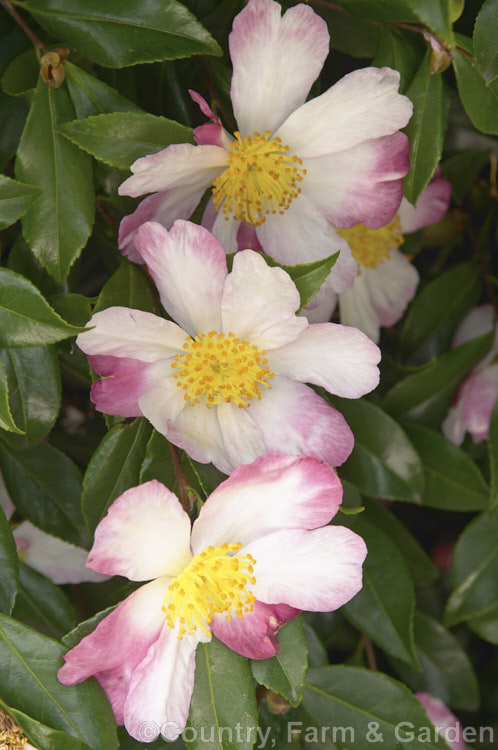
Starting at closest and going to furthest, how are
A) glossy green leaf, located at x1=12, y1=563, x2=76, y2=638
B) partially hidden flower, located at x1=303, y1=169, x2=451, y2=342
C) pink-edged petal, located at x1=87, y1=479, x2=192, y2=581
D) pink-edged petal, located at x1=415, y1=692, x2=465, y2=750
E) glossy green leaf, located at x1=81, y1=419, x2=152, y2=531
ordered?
pink-edged petal, located at x1=87, y1=479, x2=192, y2=581 < glossy green leaf, located at x1=81, y1=419, x2=152, y2=531 < glossy green leaf, located at x1=12, y1=563, x2=76, y2=638 < partially hidden flower, located at x1=303, y1=169, x2=451, y2=342 < pink-edged petal, located at x1=415, y1=692, x2=465, y2=750

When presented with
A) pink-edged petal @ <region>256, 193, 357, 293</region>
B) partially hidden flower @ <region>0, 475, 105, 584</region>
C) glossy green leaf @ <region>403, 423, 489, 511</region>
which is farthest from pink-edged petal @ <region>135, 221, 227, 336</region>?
glossy green leaf @ <region>403, 423, 489, 511</region>

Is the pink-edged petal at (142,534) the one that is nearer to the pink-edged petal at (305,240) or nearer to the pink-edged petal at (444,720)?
the pink-edged petal at (305,240)

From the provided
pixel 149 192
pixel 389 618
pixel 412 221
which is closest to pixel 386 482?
pixel 389 618

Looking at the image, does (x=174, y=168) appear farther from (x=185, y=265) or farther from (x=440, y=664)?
(x=440, y=664)

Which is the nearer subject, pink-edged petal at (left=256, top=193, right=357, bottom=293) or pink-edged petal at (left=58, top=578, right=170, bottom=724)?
pink-edged petal at (left=58, top=578, right=170, bottom=724)

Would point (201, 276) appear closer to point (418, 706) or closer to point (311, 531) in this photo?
point (311, 531)

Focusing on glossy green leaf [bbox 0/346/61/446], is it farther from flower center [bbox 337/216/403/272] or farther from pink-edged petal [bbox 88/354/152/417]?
flower center [bbox 337/216/403/272]

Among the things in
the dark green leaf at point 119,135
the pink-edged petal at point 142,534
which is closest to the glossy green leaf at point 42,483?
the pink-edged petal at point 142,534
